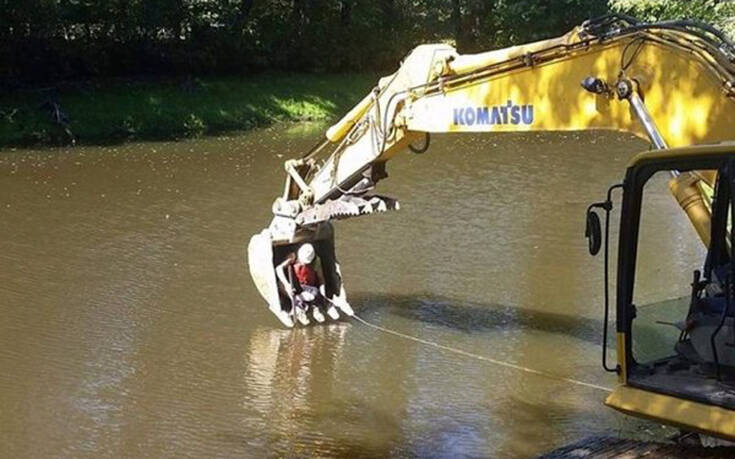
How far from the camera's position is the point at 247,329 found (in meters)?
10.5

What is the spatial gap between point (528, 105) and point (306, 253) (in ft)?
10.5

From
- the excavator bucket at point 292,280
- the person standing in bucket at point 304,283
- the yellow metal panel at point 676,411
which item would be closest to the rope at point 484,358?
the excavator bucket at point 292,280

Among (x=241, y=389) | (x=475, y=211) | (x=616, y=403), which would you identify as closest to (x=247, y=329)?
(x=241, y=389)

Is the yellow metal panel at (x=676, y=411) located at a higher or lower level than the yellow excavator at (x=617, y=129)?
lower

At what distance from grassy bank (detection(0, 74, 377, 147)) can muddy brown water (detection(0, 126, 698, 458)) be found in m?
6.74

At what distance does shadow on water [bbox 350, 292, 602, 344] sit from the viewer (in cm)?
1048

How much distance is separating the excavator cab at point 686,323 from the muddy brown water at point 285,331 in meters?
2.04

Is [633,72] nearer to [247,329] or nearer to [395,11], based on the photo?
[247,329]

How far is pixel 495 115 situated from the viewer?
8531mm

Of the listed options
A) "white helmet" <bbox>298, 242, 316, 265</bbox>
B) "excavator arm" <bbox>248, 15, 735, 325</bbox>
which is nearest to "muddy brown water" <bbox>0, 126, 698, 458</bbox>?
"white helmet" <bbox>298, 242, 316, 265</bbox>

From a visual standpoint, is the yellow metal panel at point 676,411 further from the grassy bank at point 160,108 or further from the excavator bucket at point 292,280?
the grassy bank at point 160,108

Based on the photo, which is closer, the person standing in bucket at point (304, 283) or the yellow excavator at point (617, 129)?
the yellow excavator at point (617, 129)

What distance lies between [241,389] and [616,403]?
399cm

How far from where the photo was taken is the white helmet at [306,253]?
35.1 ft
